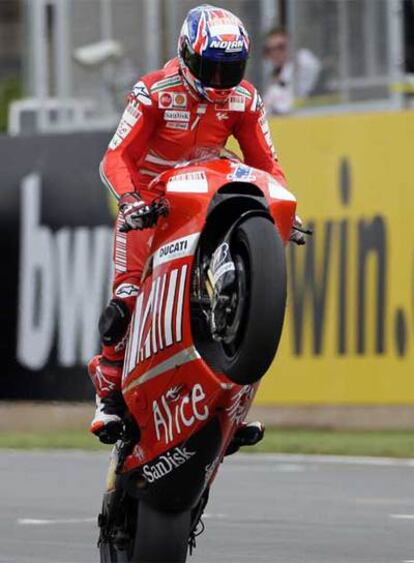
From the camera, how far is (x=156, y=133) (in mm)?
7312

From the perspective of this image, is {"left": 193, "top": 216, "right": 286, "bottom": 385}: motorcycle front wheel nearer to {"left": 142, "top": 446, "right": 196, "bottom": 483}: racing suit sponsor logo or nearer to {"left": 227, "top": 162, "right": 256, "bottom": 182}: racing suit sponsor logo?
{"left": 227, "top": 162, "right": 256, "bottom": 182}: racing suit sponsor logo

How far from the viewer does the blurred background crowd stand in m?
14.9

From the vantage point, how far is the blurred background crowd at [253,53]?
1495 cm

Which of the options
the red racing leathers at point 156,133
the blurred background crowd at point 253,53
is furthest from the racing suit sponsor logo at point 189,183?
the blurred background crowd at point 253,53

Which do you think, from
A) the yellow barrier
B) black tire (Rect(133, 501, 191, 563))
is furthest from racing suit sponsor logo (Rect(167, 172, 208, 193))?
the yellow barrier

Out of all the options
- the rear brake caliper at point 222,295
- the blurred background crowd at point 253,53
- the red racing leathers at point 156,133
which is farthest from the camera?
the blurred background crowd at point 253,53

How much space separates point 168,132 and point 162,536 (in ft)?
5.01

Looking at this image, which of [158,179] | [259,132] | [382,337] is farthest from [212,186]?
[382,337]

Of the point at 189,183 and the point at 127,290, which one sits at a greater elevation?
the point at 189,183

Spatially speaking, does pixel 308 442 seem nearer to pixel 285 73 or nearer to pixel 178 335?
pixel 285 73

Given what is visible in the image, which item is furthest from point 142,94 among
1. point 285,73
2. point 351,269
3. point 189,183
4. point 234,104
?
point 285,73

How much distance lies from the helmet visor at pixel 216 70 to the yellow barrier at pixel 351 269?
7.22m

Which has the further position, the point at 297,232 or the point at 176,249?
the point at 297,232

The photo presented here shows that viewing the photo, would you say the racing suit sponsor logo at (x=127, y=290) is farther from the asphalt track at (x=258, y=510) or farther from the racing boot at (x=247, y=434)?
the asphalt track at (x=258, y=510)
